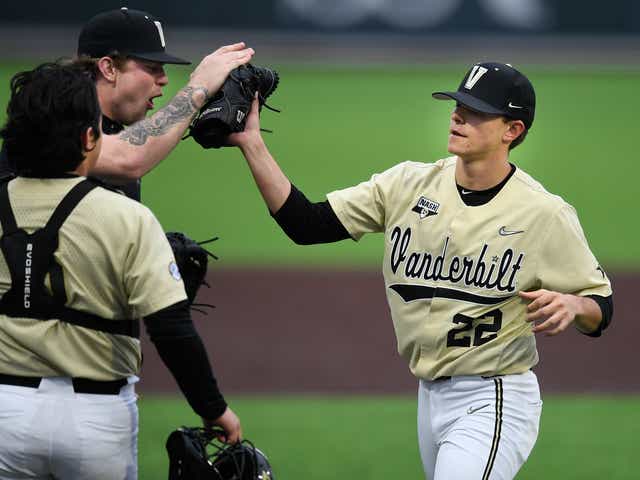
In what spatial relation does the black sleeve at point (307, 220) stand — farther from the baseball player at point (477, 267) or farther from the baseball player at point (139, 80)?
the baseball player at point (139, 80)

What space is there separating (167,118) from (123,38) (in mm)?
499

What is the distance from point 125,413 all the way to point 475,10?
2499 cm

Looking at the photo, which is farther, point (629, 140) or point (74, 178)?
point (629, 140)

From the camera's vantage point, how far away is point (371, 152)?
19.6m

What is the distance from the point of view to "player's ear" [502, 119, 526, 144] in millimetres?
4777

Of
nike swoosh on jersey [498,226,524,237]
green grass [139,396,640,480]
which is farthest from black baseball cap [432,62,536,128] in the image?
green grass [139,396,640,480]

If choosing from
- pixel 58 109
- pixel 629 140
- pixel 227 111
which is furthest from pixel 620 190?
pixel 58 109

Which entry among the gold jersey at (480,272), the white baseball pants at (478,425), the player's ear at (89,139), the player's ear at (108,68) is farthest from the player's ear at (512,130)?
the player's ear at (89,139)

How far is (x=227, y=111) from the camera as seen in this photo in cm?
459

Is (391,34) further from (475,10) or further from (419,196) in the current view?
(419,196)

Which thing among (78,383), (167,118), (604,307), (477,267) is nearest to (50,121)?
(78,383)

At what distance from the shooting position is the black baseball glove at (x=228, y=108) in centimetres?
460

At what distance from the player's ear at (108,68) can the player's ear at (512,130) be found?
5.39ft

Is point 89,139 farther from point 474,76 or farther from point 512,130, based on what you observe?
point 512,130
